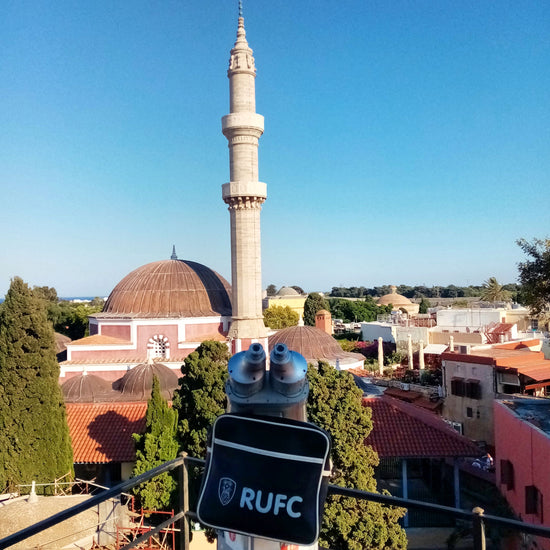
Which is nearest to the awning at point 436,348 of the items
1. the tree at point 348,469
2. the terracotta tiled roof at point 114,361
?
the terracotta tiled roof at point 114,361

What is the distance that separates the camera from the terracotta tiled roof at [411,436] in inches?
463

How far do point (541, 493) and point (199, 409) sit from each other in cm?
655

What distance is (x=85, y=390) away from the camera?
1667cm

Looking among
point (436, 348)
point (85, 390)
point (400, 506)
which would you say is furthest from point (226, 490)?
point (436, 348)

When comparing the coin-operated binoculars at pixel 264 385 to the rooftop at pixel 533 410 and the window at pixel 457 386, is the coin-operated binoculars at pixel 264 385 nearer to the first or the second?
the rooftop at pixel 533 410

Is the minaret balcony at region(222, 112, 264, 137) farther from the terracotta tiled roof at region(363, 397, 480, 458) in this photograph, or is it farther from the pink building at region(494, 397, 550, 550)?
the pink building at region(494, 397, 550, 550)

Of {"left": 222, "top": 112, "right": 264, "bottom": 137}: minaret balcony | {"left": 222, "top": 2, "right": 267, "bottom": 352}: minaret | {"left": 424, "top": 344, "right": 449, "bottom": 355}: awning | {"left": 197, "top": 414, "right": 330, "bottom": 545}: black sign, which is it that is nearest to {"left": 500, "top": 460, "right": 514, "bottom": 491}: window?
{"left": 197, "top": 414, "right": 330, "bottom": 545}: black sign

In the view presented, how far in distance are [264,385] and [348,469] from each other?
7100 millimetres

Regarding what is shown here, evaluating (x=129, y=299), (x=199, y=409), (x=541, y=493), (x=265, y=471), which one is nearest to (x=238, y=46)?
(x=129, y=299)

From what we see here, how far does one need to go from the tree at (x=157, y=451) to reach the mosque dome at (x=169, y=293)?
9476mm

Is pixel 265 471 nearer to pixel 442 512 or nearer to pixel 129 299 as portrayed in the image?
pixel 442 512

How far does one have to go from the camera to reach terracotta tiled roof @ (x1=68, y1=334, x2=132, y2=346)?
1947 centimetres

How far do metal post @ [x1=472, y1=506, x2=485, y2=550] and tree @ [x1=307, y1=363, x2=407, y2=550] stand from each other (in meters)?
6.68

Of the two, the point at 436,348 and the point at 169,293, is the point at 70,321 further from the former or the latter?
the point at 436,348
